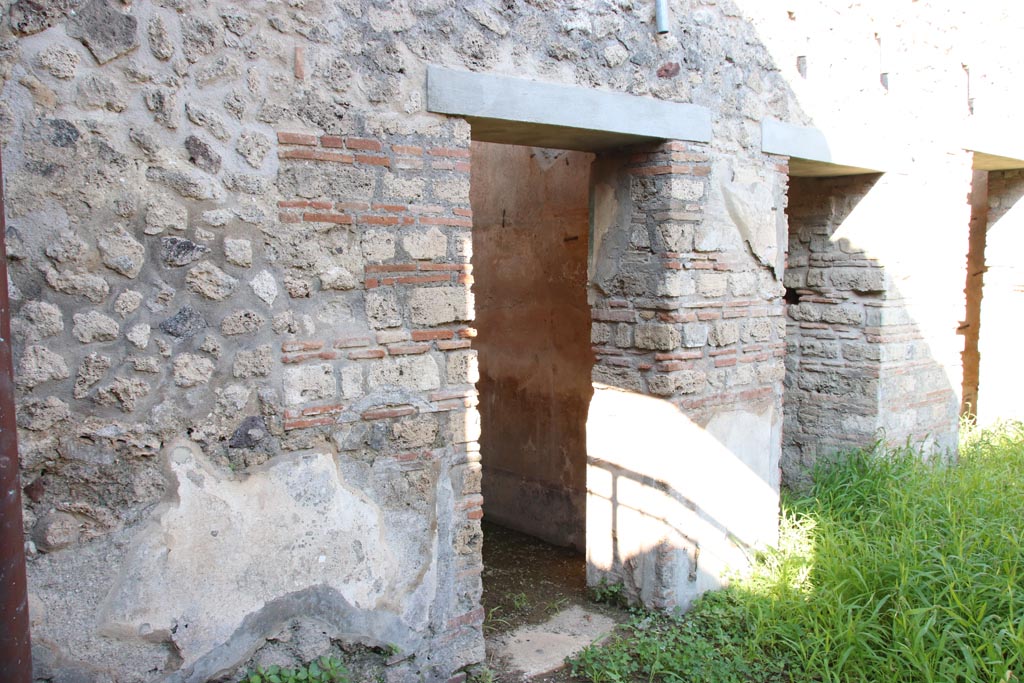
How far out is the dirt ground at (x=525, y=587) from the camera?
423 cm

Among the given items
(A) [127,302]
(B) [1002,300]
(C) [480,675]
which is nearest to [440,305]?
(A) [127,302]

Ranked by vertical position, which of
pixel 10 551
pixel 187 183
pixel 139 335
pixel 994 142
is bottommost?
pixel 10 551

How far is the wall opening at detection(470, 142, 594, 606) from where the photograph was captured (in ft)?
18.9

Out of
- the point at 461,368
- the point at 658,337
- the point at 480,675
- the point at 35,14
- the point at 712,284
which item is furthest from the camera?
the point at 712,284

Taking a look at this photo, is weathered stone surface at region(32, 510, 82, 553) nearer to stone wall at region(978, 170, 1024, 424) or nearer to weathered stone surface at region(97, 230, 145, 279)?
weathered stone surface at region(97, 230, 145, 279)

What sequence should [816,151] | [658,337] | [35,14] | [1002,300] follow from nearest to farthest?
1. [35,14]
2. [658,337]
3. [816,151]
4. [1002,300]

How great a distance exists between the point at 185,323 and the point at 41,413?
21.0 inches

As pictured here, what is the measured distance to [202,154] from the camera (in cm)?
285

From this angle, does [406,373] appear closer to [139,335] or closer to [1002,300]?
[139,335]

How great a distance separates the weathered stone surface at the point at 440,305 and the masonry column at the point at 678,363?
3.91ft

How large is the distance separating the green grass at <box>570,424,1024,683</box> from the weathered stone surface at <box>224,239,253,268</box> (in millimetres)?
2417

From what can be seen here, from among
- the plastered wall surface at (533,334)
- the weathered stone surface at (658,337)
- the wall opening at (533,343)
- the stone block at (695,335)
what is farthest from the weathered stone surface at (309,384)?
the plastered wall surface at (533,334)

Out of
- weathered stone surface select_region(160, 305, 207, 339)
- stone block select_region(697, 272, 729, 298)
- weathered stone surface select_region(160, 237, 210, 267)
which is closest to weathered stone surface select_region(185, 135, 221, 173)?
weathered stone surface select_region(160, 237, 210, 267)

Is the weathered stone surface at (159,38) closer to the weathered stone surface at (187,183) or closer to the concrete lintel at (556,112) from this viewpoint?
the weathered stone surface at (187,183)
